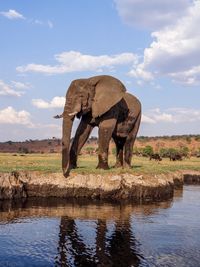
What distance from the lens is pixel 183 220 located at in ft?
64.2

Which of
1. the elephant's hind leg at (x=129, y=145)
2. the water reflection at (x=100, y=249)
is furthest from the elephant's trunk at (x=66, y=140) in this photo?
the water reflection at (x=100, y=249)

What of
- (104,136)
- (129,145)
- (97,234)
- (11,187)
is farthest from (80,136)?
(97,234)

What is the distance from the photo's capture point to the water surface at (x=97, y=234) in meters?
13.2

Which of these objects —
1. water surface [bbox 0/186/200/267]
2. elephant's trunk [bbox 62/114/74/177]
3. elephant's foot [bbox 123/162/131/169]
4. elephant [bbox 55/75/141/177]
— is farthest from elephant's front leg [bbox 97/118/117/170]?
water surface [bbox 0/186/200/267]

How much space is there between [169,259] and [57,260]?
10.9ft

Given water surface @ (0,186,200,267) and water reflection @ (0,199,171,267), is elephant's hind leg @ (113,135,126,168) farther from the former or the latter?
water surface @ (0,186,200,267)

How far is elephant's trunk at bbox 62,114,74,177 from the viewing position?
79.1 feet

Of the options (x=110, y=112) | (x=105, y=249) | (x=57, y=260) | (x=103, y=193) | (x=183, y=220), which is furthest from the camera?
(x=110, y=112)

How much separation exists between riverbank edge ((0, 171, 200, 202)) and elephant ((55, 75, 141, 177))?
2.75 feet

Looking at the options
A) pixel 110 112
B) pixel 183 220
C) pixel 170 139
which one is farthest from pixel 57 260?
pixel 170 139

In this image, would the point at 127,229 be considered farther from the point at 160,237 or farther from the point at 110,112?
the point at 110,112

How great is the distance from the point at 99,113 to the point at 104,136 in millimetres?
1419

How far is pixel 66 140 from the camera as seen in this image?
2450cm

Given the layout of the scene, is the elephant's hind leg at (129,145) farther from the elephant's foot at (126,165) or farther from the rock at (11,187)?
the rock at (11,187)
